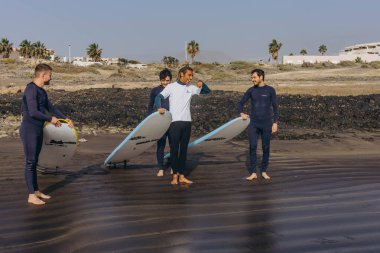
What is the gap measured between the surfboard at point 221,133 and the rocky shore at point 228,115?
4996 millimetres

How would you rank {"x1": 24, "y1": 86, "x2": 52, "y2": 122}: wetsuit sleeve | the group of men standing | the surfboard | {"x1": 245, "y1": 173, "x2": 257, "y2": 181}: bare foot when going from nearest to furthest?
{"x1": 24, "y1": 86, "x2": 52, "y2": 122}: wetsuit sleeve < the group of men standing < {"x1": 245, "y1": 173, "x2": 257, "y2": 181}: bare foot < the surfboard

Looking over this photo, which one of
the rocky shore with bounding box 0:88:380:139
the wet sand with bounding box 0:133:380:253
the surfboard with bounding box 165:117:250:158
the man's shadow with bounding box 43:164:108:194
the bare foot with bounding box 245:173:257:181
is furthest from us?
the rocky shore with bounding box 0:88:380:139

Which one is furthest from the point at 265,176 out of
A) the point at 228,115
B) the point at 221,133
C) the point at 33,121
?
the point at 228,115

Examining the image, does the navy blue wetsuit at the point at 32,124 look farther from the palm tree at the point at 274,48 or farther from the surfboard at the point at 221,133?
the palm tree at the point at 274,48

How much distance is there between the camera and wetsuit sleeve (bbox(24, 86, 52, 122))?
593cm


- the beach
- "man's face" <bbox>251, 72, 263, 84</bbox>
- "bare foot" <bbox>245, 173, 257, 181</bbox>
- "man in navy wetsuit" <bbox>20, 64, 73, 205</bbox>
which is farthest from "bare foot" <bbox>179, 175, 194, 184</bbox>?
"man in navy wetsuit" <bbox>20, 64, 73, 205</bbox>

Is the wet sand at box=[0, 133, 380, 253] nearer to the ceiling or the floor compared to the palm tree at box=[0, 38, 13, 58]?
nearer to the floor

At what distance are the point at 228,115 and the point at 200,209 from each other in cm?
1267

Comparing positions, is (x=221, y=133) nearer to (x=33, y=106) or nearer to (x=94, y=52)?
(x=33, y=106)

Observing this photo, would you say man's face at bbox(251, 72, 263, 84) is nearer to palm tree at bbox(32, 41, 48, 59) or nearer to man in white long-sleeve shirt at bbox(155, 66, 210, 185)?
man in white long-sleeve shirt at bbox(155, 66, 210, 185)

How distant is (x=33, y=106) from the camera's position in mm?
5945

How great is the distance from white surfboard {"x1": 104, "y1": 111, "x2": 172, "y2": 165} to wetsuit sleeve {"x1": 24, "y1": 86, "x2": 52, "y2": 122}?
71.2 inches

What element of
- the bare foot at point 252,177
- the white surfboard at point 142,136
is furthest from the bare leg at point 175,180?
the bare foot at point 252,177

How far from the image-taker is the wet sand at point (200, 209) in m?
4.53
